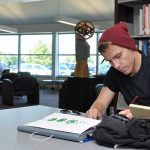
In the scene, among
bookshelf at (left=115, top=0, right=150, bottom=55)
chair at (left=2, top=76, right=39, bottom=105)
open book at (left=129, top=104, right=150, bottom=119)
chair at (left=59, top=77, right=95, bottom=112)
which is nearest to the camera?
open book at (left=129, top=104, right=150, bottom=119)

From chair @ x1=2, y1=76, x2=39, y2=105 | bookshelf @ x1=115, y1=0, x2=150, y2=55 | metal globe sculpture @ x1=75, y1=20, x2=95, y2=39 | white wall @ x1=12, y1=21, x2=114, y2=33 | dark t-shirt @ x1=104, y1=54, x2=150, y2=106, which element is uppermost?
white wall @ x1=12, y1=21, x2=114, y2=33

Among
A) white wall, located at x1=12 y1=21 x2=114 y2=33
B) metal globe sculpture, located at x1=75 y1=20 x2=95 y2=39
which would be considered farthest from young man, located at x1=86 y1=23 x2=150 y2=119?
white wall, located at x1=12 y1=21 x2=114 y2=33

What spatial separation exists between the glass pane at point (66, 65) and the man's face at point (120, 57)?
10617 millimetres

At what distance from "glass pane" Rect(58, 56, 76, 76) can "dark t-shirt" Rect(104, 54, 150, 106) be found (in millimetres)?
10378

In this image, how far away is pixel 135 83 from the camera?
181 centimetres

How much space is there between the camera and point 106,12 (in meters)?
10.4

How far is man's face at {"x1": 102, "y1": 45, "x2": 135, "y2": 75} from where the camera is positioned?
5.08 feet

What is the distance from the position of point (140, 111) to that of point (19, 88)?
6.85 m

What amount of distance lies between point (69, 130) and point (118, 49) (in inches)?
20.0

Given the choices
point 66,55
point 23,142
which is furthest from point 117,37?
point 66,55

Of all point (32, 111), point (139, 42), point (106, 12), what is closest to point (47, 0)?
point (106, 12)

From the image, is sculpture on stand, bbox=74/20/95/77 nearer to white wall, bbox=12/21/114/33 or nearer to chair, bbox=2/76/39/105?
chair, bbox=2/76/39/105

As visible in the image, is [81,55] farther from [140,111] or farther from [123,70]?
[140,111]

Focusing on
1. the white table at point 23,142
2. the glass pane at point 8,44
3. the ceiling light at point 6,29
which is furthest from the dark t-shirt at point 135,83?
the glass pane at point 8,44
